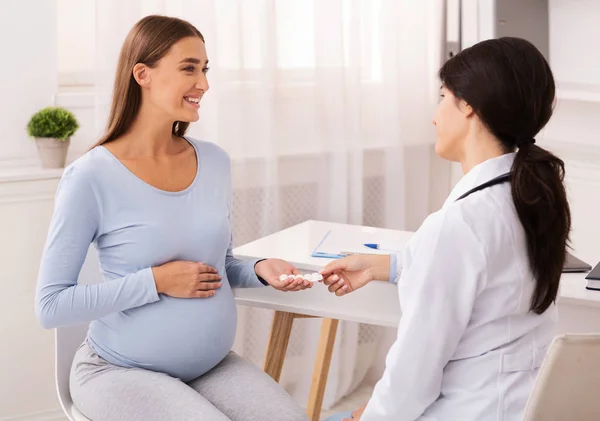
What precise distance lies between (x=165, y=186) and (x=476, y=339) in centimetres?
74

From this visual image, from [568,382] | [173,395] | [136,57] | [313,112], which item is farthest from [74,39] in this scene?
[568,382]

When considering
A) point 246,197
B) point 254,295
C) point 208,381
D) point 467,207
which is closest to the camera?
point 467,207

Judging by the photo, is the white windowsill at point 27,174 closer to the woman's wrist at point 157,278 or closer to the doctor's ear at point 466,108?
the woman's wrist at point 157,278

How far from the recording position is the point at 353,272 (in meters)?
1.90

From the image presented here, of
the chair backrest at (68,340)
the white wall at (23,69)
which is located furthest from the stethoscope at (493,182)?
the white wall at (23,69)

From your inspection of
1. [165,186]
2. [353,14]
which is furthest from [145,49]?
[353,14]

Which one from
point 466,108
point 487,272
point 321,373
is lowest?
point 321,373

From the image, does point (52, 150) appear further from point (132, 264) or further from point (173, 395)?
point (173, 395)

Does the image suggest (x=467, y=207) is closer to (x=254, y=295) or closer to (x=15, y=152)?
(x=254, y=295)

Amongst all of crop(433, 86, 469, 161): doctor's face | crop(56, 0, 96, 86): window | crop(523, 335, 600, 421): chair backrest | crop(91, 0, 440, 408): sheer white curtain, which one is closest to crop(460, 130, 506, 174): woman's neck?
crop(433, 86, 469, 161): doctor's face

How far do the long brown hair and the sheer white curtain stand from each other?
66 cm

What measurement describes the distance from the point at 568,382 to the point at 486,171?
1.13ft

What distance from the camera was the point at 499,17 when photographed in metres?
2.60

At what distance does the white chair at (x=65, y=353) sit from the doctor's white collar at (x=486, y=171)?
897 mm
